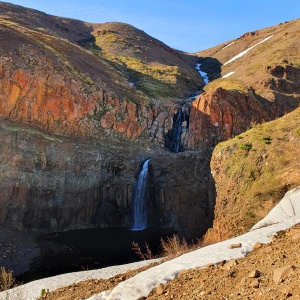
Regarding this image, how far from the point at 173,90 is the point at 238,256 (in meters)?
59.3

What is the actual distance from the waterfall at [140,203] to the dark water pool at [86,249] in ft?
6.72

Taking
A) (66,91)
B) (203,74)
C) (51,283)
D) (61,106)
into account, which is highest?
(203,74)

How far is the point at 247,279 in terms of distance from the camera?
339 inches

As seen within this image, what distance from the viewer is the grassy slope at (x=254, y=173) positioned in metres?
20.4

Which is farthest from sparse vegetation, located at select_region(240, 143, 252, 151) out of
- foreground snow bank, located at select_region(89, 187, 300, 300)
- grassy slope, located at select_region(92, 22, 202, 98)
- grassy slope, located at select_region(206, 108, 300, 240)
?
grassy slope, located at select_region(92, 22, 202, 98)

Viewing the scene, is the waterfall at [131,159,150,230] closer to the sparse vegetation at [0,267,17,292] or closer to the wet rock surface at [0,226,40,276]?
the wet rock surface at [0,226,40,276]

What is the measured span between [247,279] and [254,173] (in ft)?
47.4

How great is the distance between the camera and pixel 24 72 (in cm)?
4484

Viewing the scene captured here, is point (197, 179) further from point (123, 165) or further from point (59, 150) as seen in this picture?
point (59, 150)

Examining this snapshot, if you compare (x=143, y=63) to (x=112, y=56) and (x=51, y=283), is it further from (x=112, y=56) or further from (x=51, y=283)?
(x=51, y=283)

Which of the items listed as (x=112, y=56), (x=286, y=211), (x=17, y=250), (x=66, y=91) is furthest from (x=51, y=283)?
(x=112, y=56)

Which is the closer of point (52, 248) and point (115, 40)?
point (52, 248)

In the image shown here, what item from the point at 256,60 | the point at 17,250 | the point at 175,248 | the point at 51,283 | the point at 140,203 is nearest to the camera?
the point at 51,283

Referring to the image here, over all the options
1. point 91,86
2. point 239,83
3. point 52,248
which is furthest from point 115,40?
point 52,248
